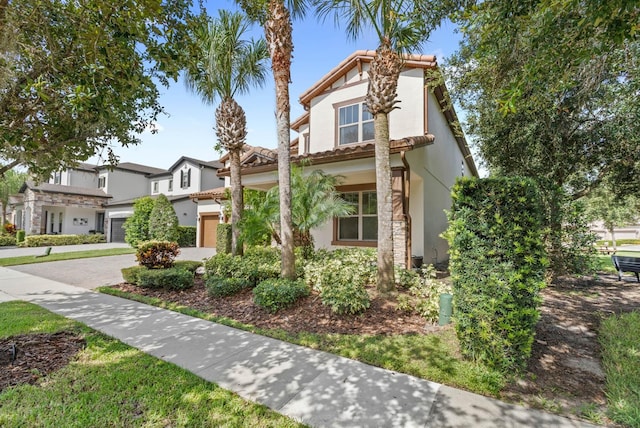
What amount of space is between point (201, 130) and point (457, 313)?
10.4m

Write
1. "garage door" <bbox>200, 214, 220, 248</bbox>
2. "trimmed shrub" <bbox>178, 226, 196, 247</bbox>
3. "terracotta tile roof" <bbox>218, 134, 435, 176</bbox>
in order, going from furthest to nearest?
1. "trimmed shrub" <bbox>178, 226, 196, 247</bbox>
2. "garage door" <bbox>200, 214, 220, 248</bbox>
3. "terracotta tile roof" <bbox>218, 134, 435, 176</bbox>

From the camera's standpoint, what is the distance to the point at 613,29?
3.52 m

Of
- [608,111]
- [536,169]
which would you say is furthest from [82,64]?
[608,111]

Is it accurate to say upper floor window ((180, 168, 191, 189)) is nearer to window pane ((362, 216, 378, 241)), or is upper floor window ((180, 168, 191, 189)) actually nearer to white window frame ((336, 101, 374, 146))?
white window frame ((336, 101, 374, 146))

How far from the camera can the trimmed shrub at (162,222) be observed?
18.2 metres

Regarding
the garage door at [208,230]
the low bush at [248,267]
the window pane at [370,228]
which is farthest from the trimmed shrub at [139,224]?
the window pane at [370,228]

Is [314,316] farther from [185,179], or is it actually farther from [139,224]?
[185,179]

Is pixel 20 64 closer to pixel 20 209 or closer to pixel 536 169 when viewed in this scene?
pixel 536 169

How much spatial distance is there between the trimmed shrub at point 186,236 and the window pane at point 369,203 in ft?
45.6

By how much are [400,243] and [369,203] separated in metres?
3.41

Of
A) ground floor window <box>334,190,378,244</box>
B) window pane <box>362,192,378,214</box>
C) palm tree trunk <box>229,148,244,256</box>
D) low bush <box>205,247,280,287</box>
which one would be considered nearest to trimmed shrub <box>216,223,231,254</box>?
palm tree trunk <box>229,148,244,256</box>

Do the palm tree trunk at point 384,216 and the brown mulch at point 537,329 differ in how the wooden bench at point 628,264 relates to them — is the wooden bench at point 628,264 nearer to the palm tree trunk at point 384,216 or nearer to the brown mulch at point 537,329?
the brown mulch at point 537,329

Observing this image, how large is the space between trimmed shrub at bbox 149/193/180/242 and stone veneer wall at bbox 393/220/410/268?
15024 millimetres

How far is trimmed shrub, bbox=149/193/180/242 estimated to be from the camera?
59.8 ft
